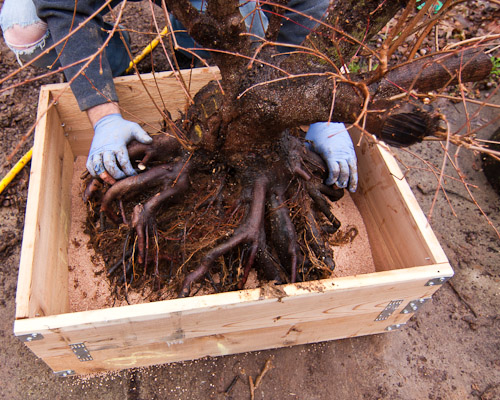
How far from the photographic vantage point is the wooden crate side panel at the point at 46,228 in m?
1.33

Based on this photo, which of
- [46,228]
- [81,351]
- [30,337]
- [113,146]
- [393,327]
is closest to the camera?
[30,337]

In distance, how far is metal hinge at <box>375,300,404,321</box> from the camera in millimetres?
1541

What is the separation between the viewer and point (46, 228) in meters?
Result: 1.53

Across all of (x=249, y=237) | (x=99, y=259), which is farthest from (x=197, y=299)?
(x=99, y=259)

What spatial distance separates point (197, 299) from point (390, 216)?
93cm

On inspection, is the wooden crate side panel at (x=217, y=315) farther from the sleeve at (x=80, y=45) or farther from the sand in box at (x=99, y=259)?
the sleeve at (x=80, y=45)

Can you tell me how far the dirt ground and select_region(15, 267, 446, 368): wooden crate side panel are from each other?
353 millimetres

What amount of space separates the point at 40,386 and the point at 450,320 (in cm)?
192

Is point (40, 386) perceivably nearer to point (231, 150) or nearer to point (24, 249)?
point (24, 249)

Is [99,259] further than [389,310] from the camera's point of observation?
Yes

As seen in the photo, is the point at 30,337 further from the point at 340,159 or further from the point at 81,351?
the point at 340,159

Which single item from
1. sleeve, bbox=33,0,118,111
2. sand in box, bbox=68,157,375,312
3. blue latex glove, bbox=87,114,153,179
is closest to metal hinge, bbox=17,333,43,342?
sand in box, bbox=68,157,375,312

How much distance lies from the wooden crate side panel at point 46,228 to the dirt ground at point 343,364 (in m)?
0.43

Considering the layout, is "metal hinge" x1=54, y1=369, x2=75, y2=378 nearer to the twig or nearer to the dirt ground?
the dirt ground
